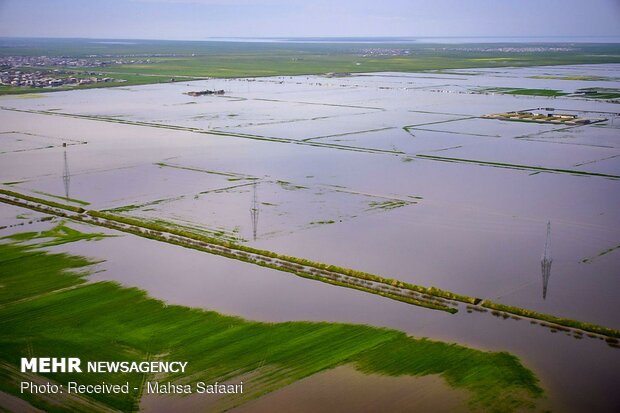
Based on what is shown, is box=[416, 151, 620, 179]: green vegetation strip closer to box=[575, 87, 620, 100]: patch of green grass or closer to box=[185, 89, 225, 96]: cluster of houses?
box=[575, 87, 620, 100]: patch of green grass

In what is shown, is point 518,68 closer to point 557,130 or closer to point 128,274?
point 557,130

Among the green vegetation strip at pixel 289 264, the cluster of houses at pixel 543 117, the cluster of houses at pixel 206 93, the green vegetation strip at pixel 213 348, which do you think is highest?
the cluster of houses at pixel 206 93

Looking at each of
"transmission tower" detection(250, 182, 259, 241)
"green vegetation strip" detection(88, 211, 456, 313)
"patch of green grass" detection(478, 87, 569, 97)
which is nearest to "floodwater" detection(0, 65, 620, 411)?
"transmission tower" detection(250, 182, 259, 241)

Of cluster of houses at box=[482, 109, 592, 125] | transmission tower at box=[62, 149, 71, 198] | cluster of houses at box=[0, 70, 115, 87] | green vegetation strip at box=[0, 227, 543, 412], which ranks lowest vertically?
green vegetation strip at box=[0, 227, 543, 412]

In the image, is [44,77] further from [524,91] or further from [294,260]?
[294,260]

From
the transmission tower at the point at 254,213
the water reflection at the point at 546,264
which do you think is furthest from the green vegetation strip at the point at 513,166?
the transmission tower at the point at 254,213

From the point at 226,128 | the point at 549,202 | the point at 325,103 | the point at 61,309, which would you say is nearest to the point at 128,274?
the point at 61,309

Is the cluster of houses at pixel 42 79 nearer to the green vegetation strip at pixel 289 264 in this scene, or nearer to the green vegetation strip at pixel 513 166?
the green vegetation strip at pixel 513 166

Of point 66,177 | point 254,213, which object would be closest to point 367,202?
point 254,213
